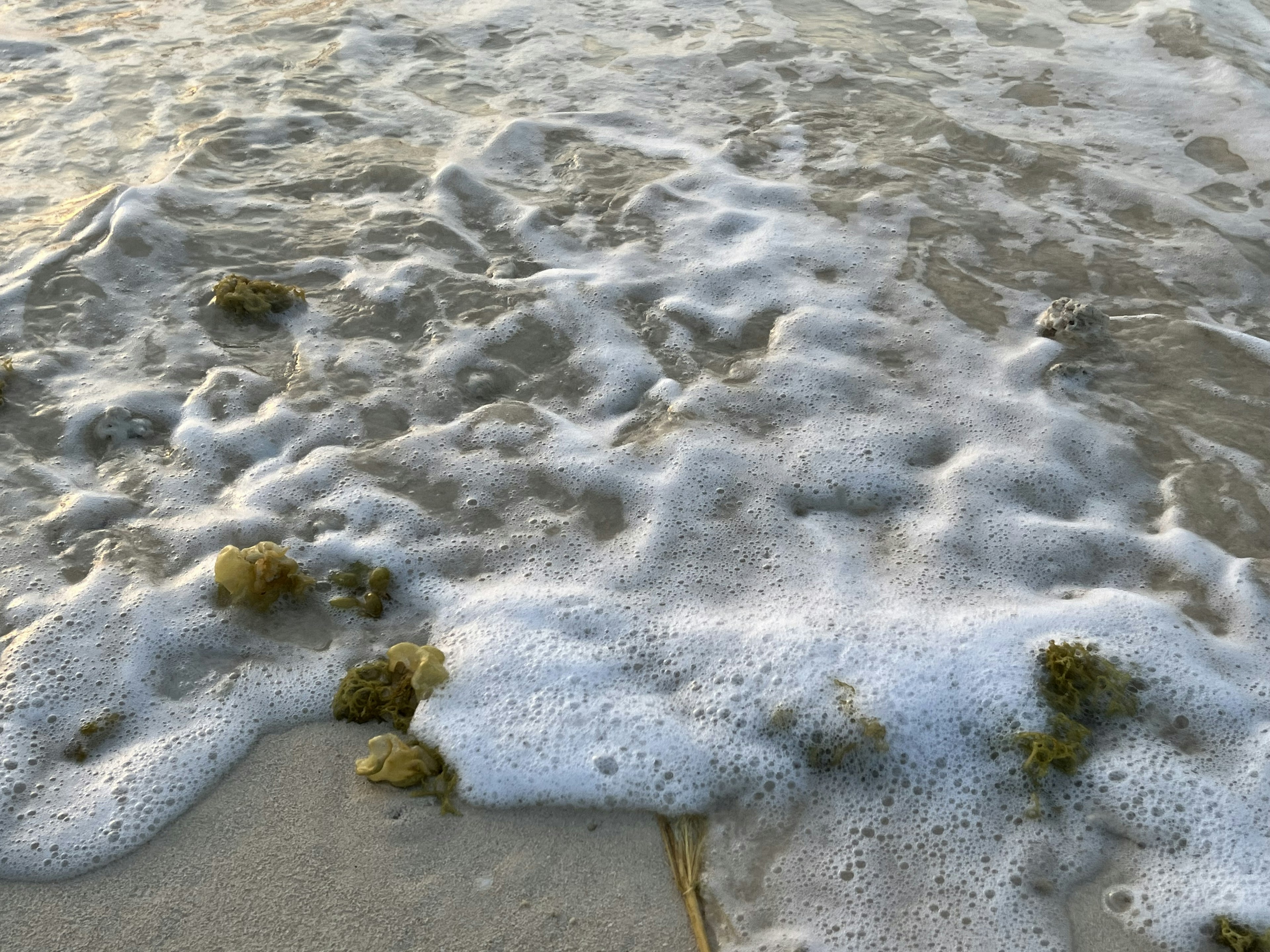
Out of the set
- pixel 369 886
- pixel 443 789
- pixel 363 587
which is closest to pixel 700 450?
pixel 363 587

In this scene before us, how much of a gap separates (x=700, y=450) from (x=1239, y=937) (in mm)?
1847

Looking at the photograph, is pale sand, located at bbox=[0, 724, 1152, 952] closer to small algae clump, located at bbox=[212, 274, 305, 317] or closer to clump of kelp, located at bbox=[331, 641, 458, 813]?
clump of kelp, located at bbox=[331, 641, 458, 813]

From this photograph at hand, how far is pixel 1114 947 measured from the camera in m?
1.99

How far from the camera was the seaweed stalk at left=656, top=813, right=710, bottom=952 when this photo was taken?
203 centimetres

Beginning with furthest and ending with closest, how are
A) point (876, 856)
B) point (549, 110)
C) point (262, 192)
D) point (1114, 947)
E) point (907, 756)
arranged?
1. point (549, 110)
2. point (262, 192)
3. point (907, 756)
4. point (876, 856)
5. point (1114, 947)

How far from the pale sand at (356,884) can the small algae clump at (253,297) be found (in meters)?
2.00

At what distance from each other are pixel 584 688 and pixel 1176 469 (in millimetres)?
1986

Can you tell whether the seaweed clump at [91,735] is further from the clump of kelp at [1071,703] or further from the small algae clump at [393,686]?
the clump of kelp at [1071,703]

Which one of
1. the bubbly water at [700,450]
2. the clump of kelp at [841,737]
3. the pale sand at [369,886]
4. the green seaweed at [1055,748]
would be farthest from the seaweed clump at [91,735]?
the green seaweed at [1055,748]

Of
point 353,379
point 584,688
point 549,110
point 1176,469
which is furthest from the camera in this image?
point 549,110

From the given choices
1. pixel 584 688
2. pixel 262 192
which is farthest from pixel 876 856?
pixel 262 192

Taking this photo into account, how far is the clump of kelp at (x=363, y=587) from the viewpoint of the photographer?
267 centimetres

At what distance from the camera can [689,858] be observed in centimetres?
214

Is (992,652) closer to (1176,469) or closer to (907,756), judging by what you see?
(907,756)
